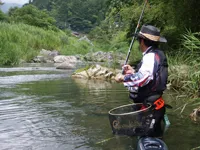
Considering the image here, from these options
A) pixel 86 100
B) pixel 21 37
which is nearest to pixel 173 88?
pixel 86 100

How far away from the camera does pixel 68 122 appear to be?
549 centimetres

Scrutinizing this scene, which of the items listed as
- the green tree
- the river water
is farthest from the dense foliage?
the river water

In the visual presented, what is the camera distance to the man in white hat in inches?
135

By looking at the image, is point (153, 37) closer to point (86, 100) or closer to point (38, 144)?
point (38, 144)

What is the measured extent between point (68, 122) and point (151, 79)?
2418 mm

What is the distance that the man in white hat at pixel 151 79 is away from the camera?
343cm

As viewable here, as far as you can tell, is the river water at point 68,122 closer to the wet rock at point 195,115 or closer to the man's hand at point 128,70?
the wet rock at point 195,115

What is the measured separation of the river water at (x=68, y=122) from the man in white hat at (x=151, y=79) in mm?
873

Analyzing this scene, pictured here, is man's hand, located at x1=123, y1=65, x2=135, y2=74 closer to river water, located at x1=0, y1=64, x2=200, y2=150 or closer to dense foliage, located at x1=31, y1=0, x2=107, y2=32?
river water, located at x1=0, y1=64, x2=200, y2=150

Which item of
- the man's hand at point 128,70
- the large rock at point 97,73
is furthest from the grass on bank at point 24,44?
the man's hand at point 128,70

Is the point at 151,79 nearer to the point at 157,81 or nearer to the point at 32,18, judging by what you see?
the point at 157,81

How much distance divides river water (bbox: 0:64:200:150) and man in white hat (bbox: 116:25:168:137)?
87 centimetres

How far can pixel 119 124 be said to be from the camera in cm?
349

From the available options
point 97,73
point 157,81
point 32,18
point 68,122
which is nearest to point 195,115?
point 68,122
